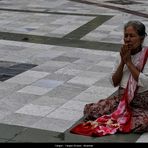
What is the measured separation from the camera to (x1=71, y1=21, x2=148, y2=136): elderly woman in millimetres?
5492

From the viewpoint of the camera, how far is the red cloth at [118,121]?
555cm

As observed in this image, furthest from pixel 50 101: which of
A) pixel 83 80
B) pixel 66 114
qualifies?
pixel 83 80

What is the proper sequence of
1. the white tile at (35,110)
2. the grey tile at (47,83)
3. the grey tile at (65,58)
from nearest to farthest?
the white tile at (35,110) < the grey tile at (47,83) < the grey tile at (65,58)

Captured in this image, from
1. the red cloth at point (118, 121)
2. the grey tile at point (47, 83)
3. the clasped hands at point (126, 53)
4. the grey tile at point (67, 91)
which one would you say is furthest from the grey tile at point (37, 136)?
the grey tile at point (47, 83)

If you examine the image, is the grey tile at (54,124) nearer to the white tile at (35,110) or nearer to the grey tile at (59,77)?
the white tile at (35,110)

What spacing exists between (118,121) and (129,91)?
0.34 meters

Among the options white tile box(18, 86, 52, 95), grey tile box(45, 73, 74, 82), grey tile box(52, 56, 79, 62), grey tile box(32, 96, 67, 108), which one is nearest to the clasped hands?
grey tile box(32, 96, 67, 108)

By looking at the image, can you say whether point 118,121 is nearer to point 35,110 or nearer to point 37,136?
point 37,136

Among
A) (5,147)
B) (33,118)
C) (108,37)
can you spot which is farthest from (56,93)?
(108,37)

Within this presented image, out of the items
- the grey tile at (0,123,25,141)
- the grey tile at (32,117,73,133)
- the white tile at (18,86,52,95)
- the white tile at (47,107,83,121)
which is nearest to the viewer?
the grey tile at (0,123,25,141)

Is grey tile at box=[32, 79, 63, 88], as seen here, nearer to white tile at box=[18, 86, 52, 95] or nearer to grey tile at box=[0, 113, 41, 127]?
white tile at box=[18, 86, 52, 95]

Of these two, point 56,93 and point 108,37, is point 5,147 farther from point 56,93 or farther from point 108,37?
point 108,37

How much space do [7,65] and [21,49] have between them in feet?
4.22

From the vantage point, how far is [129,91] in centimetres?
563
